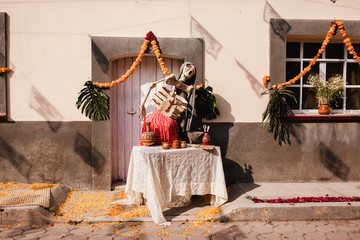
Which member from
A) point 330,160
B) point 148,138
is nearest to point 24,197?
point 148,138

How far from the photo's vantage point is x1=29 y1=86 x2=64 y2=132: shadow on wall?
5.41 meters

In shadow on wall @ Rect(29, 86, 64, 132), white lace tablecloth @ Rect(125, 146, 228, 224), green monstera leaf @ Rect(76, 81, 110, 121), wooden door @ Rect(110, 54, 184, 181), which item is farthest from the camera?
wooden door @ Rect(110, 54, 184, 181)

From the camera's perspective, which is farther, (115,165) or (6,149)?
(115,165)

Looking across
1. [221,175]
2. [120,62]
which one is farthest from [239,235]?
[120,62]

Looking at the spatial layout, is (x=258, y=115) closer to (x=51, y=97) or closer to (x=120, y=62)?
(x=120, y=62)

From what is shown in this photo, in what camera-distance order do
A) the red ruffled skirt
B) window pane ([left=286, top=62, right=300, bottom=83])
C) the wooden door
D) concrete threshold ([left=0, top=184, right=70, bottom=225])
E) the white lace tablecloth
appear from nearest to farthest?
concrete threshold ([left=0, top=184, right=70, bottom=225]), the white lace tablecloth, the red ruffled skirt, the wooden door, window pane ([left=286, top=62, right=300, bottom=83])

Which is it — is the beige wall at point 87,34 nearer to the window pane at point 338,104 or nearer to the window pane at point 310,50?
the window pane at point 310,50

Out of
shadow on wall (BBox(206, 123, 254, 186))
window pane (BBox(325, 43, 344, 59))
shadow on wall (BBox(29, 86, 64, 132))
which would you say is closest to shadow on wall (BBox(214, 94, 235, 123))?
shadow on wall (BBox(206, 123, 254, 186))

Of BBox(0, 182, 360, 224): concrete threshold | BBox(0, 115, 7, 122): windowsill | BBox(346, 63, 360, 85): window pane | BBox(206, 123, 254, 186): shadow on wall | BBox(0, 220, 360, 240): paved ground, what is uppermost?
BBox(346, 63, 360, 85): window pane

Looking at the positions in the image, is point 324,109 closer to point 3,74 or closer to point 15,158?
point 15,158

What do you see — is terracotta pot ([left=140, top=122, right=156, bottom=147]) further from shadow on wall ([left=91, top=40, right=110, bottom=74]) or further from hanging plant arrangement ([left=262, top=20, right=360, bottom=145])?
hanging plant arrangement ([left=262, top=20, right=360, bottom=145])

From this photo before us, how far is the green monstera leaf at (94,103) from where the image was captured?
5.30 meters

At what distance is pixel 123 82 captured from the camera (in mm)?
5734

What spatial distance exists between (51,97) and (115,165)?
1793mm
